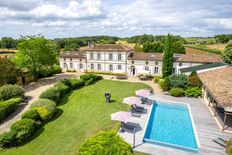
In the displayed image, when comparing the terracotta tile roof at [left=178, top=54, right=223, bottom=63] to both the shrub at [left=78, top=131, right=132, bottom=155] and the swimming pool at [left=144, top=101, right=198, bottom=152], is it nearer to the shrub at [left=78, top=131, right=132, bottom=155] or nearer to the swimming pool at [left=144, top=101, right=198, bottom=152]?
the swimming pool at [left=144, top=101, right=198, bottom=152]


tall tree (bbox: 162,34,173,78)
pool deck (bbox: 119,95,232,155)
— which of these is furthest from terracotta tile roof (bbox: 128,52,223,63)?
pool deck (bbox: 119,95,232,155)

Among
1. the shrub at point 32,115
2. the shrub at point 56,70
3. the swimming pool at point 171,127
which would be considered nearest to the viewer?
the swimming pool at point 171,127

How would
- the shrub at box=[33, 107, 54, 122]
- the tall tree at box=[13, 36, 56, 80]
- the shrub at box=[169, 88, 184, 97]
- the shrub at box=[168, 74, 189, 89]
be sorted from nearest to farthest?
the shrub at box=[33, 107, 54, 122], the shrub at box=[169, 88, 184, 97], the shrub at box=[168, 74, 189, 89], the tall tree at box=[13, 36, 56, 80]

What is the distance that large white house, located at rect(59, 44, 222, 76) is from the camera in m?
33.3

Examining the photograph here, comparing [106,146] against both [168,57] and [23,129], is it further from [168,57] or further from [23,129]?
[168,57]

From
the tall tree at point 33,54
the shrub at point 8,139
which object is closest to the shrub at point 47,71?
the tall tree at point 33,54

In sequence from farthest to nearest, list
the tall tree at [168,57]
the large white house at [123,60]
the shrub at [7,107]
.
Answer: the large white house at [123,60]
the tall tree at [168,57]
the shrub at [7,107]

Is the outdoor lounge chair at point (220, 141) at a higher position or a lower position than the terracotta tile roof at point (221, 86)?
lower

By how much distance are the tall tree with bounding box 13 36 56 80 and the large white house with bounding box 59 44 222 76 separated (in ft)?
34.3

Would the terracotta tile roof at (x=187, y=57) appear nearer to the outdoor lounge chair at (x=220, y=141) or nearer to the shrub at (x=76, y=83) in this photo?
the shrub at (x=76, y=83)

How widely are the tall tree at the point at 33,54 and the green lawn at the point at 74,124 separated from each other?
1038 cm

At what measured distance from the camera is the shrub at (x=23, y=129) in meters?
13.3

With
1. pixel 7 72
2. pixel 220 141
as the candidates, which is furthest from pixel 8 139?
pixel 220 141

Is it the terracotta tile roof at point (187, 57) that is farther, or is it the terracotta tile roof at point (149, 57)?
the terracotta tile roof at point (149, 57)
